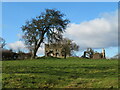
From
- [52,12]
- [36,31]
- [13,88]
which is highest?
[52,12]

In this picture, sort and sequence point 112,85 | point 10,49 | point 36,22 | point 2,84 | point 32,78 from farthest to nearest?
point 10,49
point 36,22
point 32,78
point 2,84
point 112,85

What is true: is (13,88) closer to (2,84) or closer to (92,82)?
(2,84)

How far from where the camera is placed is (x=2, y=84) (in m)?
9.90

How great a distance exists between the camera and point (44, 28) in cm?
4881

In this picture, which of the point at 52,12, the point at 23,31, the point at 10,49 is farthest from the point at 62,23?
the point at 10,49

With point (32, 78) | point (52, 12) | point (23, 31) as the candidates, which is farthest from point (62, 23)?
point (32, 78)

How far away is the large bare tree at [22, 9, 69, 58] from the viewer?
47906mm

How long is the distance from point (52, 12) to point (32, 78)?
128ft

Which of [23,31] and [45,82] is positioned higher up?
[23,31]

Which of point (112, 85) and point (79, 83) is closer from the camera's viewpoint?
point (112, 85)

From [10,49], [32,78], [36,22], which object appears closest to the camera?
[32,78]

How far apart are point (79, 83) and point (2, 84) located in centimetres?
332

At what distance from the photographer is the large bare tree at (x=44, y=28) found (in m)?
47.9

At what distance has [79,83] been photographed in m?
9.94
